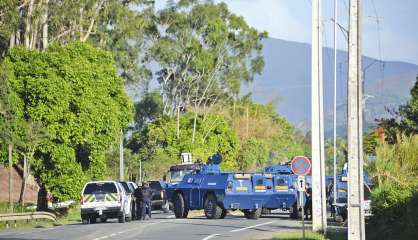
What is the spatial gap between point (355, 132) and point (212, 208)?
21.2 meters

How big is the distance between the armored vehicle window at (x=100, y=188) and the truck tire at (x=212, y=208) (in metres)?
3.85

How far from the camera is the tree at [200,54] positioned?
261 feet

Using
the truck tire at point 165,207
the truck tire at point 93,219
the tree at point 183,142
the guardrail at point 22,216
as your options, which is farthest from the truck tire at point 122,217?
the tree at point 183,142

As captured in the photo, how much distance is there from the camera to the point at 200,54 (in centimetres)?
8012

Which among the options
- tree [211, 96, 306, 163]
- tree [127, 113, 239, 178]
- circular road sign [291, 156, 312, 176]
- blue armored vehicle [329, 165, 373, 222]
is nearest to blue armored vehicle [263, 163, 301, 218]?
blue armored vehicle [329, 165, 373, 222]

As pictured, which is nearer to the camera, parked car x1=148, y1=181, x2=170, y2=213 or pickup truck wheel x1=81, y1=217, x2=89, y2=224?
pickup truck wheel x1=81, y1=217, x2=89, y2=224

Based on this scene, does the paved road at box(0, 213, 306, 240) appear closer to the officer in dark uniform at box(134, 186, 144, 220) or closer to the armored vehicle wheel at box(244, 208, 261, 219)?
the armored vehicle wheel at box(244, 208, 261, 219)

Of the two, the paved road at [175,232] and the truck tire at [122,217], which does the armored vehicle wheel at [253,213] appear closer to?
the paved road at [175,232]

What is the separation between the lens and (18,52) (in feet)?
163

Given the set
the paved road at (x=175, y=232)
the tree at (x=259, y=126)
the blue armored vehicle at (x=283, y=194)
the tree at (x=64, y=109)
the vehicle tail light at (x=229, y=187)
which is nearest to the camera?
the paved road at (x=175, y=232)

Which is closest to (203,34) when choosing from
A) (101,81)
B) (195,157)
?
(195,157)

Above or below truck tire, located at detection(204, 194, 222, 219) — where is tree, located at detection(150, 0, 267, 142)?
above

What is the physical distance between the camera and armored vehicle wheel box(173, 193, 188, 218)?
4066 centimetres

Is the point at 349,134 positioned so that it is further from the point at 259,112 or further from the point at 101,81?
the point at 259,112
